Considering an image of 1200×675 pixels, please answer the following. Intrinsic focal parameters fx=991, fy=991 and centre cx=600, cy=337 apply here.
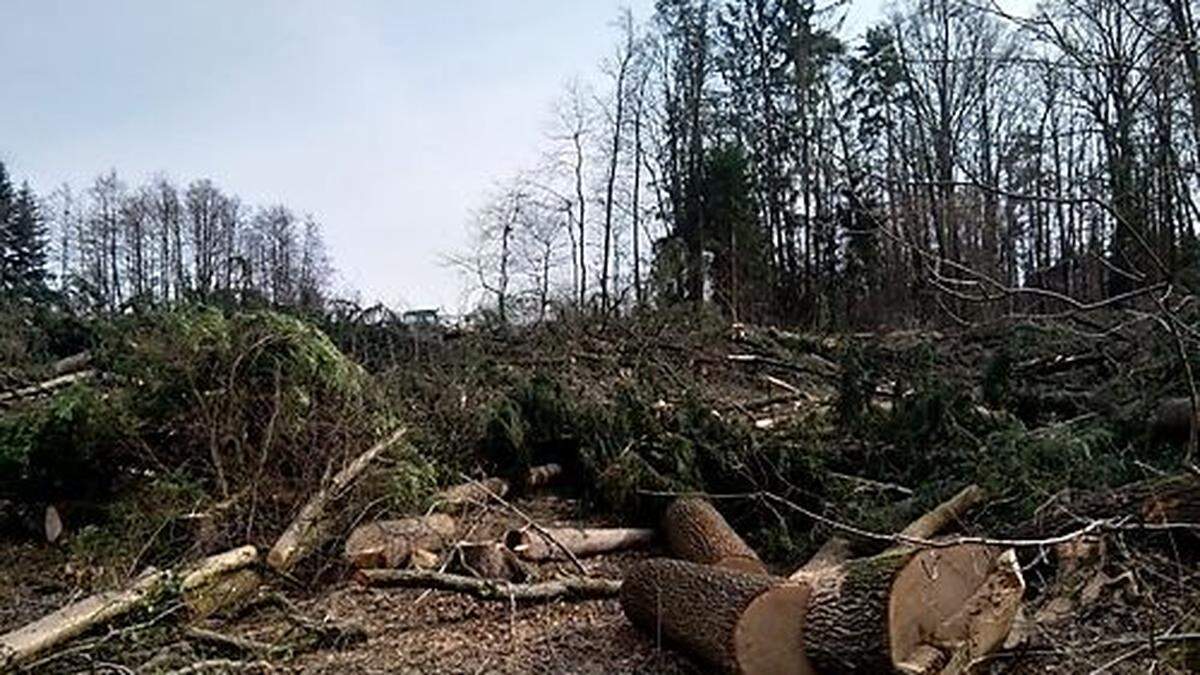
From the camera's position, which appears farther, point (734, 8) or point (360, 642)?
point (734, 8)

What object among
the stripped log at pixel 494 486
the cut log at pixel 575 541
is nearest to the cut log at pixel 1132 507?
A: the cut log at pixel 575 541

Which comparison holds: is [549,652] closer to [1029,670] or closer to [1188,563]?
[1029,670]

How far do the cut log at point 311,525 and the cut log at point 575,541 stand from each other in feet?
3.89

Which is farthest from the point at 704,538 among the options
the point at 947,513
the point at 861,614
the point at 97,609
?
the point at 97,609

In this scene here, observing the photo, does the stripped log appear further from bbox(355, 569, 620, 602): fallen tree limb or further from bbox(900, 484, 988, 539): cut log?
bbox(900, 484, 988, 539): cut log

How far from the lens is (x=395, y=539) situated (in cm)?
662

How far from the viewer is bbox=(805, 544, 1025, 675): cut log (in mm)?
4109

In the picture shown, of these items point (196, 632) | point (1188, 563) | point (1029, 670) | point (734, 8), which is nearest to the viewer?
point (1029, 670)

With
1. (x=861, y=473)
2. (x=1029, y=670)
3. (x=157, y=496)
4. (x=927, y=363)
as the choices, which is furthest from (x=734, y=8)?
(x=1029, y=670)

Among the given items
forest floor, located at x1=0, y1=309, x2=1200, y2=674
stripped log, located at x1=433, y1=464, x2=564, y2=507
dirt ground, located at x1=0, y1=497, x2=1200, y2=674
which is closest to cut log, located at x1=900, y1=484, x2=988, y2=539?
forest floor, located at x1=0, y1=309, x2=1200, y2=674

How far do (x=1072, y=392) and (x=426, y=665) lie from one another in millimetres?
6305

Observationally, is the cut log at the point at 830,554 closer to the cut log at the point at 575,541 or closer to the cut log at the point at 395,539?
the cut log at the point at 575,541

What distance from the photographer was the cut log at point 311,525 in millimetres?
6199

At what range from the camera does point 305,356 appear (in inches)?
288
